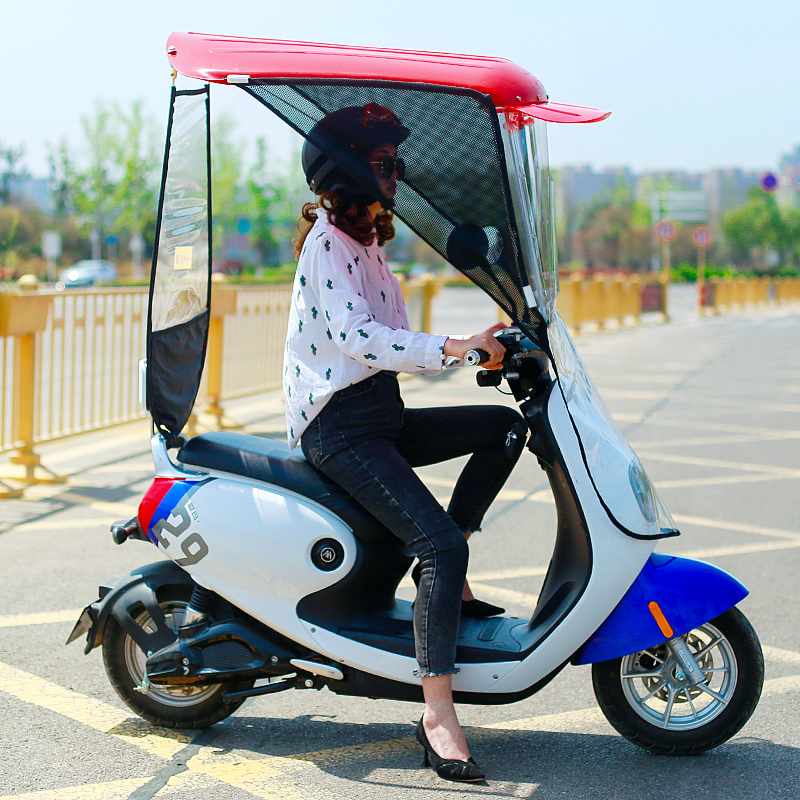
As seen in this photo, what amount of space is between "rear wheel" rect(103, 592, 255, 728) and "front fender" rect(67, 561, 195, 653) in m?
0.03

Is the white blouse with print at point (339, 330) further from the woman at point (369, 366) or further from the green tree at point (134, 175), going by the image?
the green tree at point (134, 175)

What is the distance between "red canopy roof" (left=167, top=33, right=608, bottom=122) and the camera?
8.25ft

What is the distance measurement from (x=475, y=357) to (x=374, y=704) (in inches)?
54.1

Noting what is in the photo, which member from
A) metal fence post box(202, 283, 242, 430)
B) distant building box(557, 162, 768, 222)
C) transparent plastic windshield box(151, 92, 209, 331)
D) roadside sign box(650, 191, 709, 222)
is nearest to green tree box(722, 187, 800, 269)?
roadside sign box(650, 191, 709, 222)

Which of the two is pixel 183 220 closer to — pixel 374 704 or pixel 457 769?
pixel 374 704

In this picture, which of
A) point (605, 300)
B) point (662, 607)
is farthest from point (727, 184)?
point (662, 607)

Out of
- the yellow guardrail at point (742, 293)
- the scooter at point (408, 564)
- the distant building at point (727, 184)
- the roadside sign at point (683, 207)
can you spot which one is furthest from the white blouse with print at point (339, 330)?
the distant building at point (727, 184)

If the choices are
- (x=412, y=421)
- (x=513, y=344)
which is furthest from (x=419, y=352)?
(x=412, y=421)

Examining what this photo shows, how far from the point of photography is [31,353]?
639 cm

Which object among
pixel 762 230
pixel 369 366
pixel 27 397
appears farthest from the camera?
pixel 762 230

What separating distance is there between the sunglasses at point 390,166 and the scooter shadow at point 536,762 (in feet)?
5.41

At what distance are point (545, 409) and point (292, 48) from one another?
119 cm

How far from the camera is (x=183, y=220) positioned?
10.6 feet

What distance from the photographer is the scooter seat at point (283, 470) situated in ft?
9.57
